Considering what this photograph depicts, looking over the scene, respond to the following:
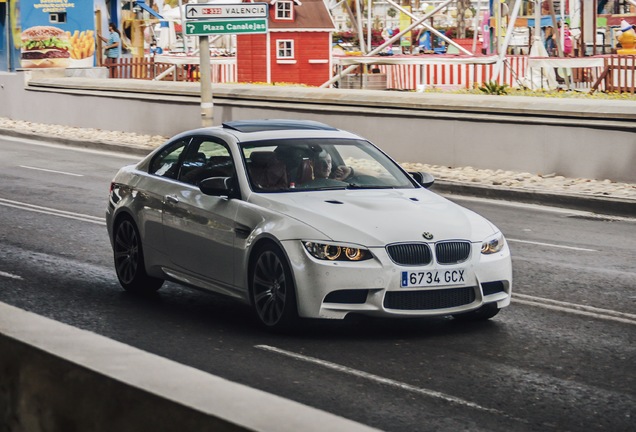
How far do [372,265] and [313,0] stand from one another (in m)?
40.2

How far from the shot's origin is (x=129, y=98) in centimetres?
2969

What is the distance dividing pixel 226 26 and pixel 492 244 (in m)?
13.6

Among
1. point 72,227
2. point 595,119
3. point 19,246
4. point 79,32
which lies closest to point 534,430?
point 19,246

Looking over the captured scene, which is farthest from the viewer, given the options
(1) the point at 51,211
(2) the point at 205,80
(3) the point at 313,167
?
(2) the point at 205,80

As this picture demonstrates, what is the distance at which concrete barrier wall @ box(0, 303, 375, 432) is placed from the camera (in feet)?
11.8

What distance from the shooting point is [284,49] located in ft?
153

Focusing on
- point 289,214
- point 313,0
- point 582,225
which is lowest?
point 582,225

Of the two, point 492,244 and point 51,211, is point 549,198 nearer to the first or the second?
point 51,211

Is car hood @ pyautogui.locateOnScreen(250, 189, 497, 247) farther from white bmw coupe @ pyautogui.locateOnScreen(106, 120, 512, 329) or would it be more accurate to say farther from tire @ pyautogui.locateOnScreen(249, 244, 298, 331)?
tire @ pyautogui.locateOnScreen(249, 244, 298, 331)

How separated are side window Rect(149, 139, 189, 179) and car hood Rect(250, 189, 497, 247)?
142 cm

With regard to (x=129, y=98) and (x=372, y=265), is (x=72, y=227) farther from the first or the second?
(x=129, y=98)

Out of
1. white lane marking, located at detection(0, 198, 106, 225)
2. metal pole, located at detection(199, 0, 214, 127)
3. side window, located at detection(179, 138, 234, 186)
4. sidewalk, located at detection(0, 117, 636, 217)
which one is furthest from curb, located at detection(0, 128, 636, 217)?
side window, located at detection(179, 138, 234, 186)

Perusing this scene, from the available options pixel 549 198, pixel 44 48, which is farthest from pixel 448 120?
pixel 44 48

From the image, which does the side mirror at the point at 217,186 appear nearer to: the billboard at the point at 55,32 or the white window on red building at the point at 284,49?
→ the billboard at the point at 55,32
